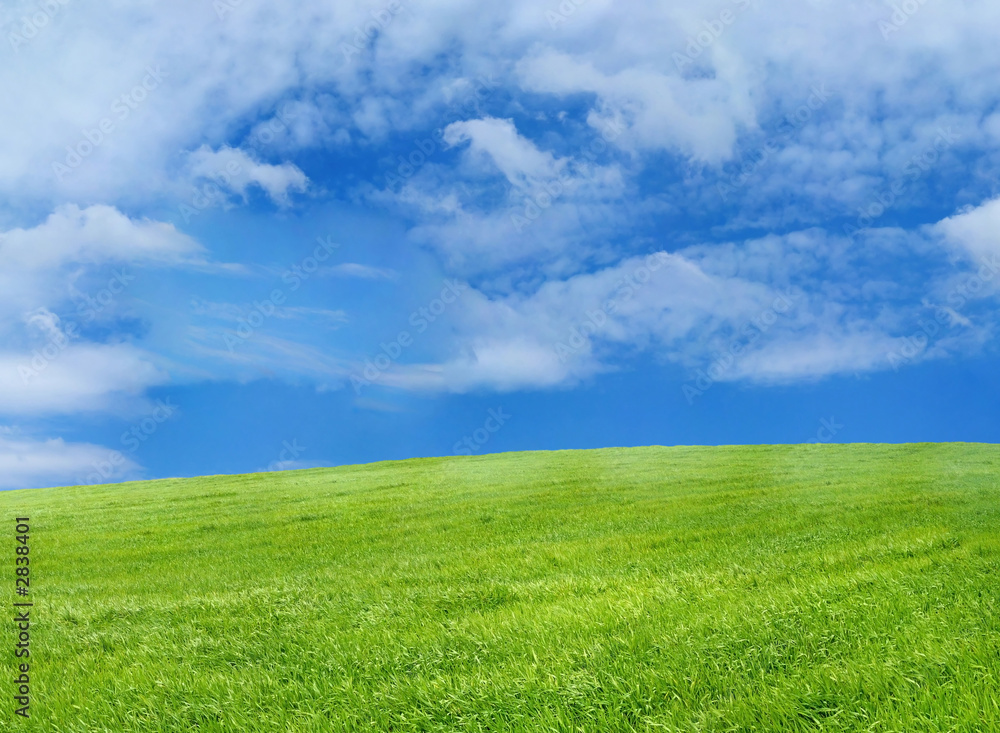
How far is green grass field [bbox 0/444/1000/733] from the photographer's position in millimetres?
5504

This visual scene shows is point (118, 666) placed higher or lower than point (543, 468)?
lower

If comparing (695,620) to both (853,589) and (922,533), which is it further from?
(922,533)

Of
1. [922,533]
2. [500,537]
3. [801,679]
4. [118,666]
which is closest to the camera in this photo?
[801,679]

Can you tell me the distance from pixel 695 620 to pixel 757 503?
13.5 metres

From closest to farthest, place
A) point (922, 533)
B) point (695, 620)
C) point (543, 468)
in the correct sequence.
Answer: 1. point (695, 620)
2. point (922, 533)
3. point (543, 468)

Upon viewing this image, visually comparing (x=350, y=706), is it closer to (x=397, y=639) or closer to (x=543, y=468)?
(x=397, y=639)

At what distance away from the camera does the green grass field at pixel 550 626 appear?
5.50 m

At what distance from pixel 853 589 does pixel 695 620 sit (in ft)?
7.30

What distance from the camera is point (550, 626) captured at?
728cm

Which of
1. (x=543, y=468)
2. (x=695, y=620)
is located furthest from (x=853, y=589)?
(x=543, y=468)

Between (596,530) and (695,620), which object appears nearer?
(695,620)

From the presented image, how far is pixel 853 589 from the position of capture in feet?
26.0

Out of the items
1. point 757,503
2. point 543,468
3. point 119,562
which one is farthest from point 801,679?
A: point 543,468

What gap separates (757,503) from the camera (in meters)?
19.4
